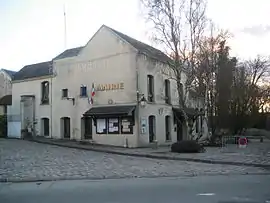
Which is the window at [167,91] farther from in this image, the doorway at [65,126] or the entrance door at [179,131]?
the doorway at [65,126]

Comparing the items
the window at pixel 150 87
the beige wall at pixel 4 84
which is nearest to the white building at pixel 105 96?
the window at pixel 150 87

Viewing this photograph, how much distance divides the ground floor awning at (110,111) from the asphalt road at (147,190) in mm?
13951

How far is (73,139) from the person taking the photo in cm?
3097

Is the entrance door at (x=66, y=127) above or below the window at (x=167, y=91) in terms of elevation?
below

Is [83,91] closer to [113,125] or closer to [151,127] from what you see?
[113,125]

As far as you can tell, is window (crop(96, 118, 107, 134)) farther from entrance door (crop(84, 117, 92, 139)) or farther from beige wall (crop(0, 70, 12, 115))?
beige wall (crop(0, 70, 12, 115))

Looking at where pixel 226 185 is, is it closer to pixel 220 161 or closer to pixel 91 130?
pixel 220 161

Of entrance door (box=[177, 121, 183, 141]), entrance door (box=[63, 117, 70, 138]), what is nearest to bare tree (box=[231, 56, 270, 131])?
entrance door (box=[177, 121, 183, 141])

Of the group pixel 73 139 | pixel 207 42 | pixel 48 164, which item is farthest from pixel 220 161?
pixel 73 139

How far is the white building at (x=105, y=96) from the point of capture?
27.6 meters

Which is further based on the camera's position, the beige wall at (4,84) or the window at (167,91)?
the beige wall at (4,84)

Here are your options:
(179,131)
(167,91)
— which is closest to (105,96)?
(167,91)

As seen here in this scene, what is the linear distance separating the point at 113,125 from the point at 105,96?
2665 mm

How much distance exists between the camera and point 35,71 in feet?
119
